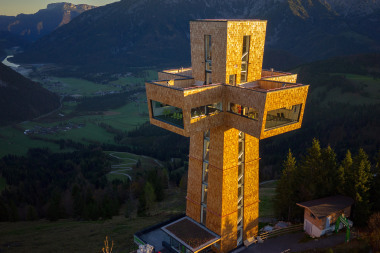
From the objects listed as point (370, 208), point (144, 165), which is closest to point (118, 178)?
point (144, 165)

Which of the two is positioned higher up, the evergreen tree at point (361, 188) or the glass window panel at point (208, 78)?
the glass window panel at point (208, 78)

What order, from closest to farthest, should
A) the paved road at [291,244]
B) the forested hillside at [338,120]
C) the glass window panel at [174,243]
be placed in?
1. the paved road at [291,244]
2. the glass window panel at [174,243]
3. the forested hillside at [338,120]

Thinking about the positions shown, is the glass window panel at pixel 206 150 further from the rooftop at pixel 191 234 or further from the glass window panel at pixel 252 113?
the rooftop at pixel 191 234

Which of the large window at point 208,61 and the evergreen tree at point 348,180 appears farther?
the evergreen tree at point 348,180

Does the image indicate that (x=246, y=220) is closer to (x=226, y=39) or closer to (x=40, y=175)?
(x=226, y=39)

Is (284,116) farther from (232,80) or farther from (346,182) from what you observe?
(346,182)

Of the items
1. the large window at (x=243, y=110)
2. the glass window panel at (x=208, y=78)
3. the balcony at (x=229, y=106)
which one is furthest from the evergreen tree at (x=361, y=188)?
the glass window panel at (x=208, y=78)

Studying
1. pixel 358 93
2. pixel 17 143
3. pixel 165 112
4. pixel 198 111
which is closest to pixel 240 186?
pixel 198 111
